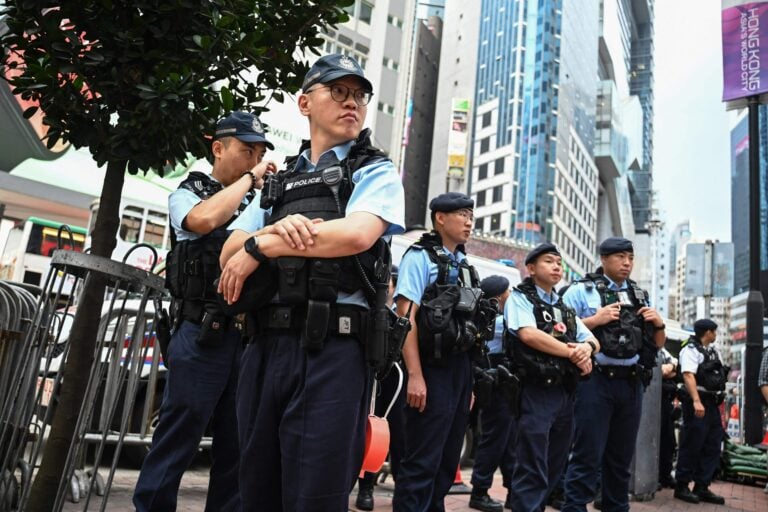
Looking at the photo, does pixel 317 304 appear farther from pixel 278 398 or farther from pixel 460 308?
pixel 460 308

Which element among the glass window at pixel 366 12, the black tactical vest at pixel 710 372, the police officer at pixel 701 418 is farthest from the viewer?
the glass window at pixel 366 12

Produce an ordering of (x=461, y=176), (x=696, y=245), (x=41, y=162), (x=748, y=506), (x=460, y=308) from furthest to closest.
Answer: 1. (x=461, y=176)
2. (x=696, y=245)
3. (x=41, y=162)
4. (x=748, y=506)
5. (x=460, y=308)

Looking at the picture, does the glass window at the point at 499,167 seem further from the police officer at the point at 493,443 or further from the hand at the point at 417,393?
the hand at the point at 417,393

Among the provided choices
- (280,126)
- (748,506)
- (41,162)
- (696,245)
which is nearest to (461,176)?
(696,245)

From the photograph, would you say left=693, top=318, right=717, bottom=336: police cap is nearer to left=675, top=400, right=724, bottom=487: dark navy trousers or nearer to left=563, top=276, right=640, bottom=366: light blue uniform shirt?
left=675, top=400, right=724, bottom=487: dark navy trousers

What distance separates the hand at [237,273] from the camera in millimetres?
2088

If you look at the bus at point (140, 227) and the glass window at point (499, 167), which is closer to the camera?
the bus at point (140, 227)

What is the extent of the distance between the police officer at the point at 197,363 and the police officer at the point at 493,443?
9.81 ft

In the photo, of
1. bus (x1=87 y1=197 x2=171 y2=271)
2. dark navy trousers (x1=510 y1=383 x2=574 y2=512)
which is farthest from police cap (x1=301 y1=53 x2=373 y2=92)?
bus (x1=87 y1=197 x2=171 y2=271)

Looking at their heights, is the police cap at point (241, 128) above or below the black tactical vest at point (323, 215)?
above

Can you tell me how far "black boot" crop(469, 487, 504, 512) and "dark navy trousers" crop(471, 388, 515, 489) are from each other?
2.1 inches

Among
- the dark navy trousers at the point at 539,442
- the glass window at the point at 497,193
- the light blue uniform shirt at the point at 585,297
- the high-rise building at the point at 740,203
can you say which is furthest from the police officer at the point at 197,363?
the glass window at the point at 497,193

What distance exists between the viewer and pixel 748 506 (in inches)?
304

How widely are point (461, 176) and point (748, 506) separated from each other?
73.2 meters
